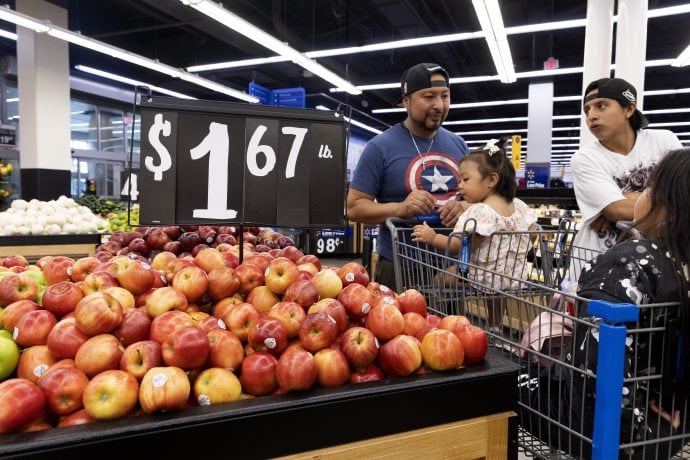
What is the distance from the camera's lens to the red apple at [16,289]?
4.05ft

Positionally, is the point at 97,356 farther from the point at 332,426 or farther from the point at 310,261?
the point at 310,261

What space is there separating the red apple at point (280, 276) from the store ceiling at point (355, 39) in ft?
29.8

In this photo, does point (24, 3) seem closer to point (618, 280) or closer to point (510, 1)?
point (510, 1)

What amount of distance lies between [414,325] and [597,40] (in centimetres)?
612

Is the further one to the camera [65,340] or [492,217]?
[492,217]

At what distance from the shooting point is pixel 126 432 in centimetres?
82

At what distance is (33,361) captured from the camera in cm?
103

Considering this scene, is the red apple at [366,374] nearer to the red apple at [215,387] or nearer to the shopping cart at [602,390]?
the red apple at [215,387]

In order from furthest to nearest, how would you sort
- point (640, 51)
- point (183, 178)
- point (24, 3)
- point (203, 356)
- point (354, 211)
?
point (24, 3), point (640, 51), point (354, 211), point (183, 178), point (203, 356)

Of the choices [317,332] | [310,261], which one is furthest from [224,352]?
[310,261]

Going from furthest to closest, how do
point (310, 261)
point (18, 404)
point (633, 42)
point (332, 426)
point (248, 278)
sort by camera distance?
1. point (633, 42)
2. point (310, 261)
3. point (248, 278)
4. point (332, 426)
5. point (18, 404)

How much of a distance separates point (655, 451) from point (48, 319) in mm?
1483

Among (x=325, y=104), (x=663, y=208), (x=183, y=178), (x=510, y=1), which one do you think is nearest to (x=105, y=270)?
(x=183, y=178)

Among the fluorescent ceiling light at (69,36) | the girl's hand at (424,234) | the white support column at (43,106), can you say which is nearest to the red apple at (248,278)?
the girl's hand at (424,234)
